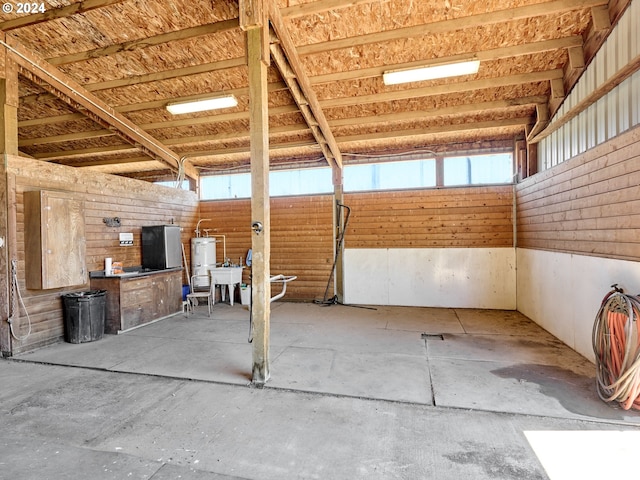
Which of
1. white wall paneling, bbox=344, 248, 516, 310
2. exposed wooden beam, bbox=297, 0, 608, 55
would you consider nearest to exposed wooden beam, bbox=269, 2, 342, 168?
exposed wooden beam, bbox=297, 0, 608, 55

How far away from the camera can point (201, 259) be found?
22.5 ft

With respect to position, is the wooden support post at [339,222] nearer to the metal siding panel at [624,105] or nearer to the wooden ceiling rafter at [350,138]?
the wooden ceiling rafter at [350,138]

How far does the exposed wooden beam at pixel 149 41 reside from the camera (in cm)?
375

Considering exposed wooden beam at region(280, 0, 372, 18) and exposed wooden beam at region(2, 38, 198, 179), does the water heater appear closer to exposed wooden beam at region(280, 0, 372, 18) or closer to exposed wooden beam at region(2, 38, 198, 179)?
exposed wooden beam at region(2, 38, 198, 179)

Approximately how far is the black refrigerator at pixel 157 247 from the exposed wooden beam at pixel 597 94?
20.7 ft

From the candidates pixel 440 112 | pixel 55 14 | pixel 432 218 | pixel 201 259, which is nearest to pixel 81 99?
pixel 55 14

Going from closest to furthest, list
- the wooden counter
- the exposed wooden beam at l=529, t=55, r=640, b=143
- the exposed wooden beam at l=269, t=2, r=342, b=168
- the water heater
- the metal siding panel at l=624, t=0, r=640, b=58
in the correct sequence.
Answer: the metal siding panel at l=624, t=0, r=640, b=58 → the exposed wooden beam at l=529, t=55, r=640, b=143 → the exposed wooden beam at l=269, t=2, r=342, b=168 → the wooden counter → the water heater

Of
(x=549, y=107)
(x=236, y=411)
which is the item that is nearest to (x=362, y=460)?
(x=236, y=411)

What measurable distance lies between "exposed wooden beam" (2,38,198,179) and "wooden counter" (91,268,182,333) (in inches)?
105

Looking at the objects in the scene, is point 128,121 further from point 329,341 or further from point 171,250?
point 329,341

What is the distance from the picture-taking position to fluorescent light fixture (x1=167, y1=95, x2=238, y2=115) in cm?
500

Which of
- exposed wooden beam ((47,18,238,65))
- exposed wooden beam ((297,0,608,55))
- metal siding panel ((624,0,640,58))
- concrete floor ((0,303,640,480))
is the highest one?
exposed wooden beam ((47,18,238,65))

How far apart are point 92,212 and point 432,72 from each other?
209 inches

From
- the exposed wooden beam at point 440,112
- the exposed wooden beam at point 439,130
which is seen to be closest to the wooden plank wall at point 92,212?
the exposed wooden beam at point 440,112
